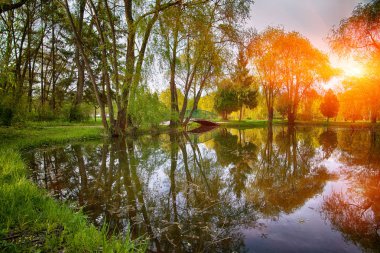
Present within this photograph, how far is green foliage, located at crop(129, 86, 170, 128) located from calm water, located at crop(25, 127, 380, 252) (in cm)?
775

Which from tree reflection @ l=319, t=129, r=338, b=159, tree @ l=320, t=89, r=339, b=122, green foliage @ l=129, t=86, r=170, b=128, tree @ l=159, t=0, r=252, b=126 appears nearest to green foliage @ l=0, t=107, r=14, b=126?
green foliage @ l=129, t=86, r=170, b=128

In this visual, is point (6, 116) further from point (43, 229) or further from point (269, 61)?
point (269, 61)

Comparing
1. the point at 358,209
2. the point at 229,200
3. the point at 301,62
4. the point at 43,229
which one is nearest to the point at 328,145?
the point at 358,209

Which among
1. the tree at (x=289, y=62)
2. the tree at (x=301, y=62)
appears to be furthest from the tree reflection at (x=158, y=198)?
the tree at (x=301, y=62)

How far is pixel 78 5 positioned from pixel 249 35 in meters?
11.1

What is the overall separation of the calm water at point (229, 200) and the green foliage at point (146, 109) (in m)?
7.75

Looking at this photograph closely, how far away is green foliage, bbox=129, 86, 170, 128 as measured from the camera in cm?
1512

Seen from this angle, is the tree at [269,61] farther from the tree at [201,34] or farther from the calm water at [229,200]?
the calm water at [229,200]

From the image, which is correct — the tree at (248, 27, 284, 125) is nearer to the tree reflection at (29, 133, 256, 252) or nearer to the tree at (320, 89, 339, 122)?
the tree at (320, 89, 339, 122)

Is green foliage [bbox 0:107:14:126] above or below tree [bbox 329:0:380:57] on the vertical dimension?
below

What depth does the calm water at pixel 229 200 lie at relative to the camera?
303cm

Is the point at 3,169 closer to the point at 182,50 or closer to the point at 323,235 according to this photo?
the point at 323,235

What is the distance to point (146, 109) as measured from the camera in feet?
52.6

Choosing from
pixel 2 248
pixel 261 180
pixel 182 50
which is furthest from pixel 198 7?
pixel 2 248
